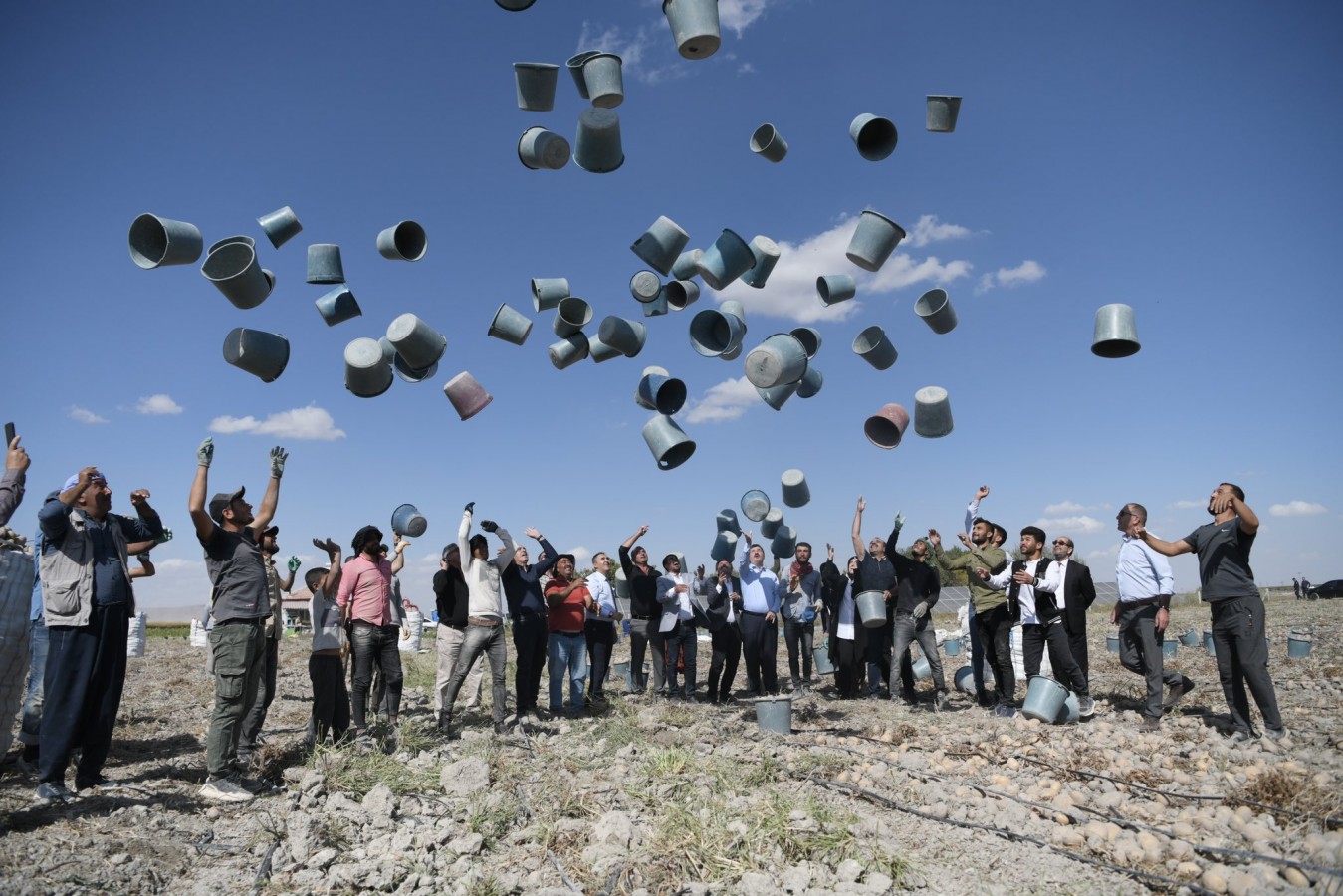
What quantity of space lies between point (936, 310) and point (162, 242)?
5.03m

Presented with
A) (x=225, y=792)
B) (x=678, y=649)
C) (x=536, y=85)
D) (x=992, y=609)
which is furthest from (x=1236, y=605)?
(x=225, y=792)

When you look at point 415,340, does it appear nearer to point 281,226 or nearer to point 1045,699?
point 281,226

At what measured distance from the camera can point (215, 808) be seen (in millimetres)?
4426

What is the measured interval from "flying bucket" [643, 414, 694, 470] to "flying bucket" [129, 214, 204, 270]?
3050mm

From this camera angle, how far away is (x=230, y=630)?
183 inches

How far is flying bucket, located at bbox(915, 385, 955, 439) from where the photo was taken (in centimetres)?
636

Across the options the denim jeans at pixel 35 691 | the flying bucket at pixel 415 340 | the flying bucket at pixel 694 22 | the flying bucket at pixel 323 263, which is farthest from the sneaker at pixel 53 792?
the flying bucket at pixel 694 22

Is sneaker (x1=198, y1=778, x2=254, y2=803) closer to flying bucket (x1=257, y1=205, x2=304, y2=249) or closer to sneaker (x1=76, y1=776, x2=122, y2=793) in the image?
sneaker (x1=76, y1=776, x2=122, y2=793)

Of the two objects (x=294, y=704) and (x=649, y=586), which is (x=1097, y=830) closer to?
(x=649, y=586)

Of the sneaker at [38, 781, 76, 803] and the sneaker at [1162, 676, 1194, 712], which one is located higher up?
the sneaker at [1162, 676, 1194, 712]

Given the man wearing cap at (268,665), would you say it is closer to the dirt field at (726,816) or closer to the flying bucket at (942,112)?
the dirt field at (726,816)

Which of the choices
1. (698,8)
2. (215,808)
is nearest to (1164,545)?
(698,8)

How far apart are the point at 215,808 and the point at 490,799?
1.40m

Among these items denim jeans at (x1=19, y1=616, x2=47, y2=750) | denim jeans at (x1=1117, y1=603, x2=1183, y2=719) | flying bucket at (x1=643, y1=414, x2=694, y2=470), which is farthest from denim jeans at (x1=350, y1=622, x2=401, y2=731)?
denim jeans at (x1=1117, y1=603, x2=1183, y2=719)
